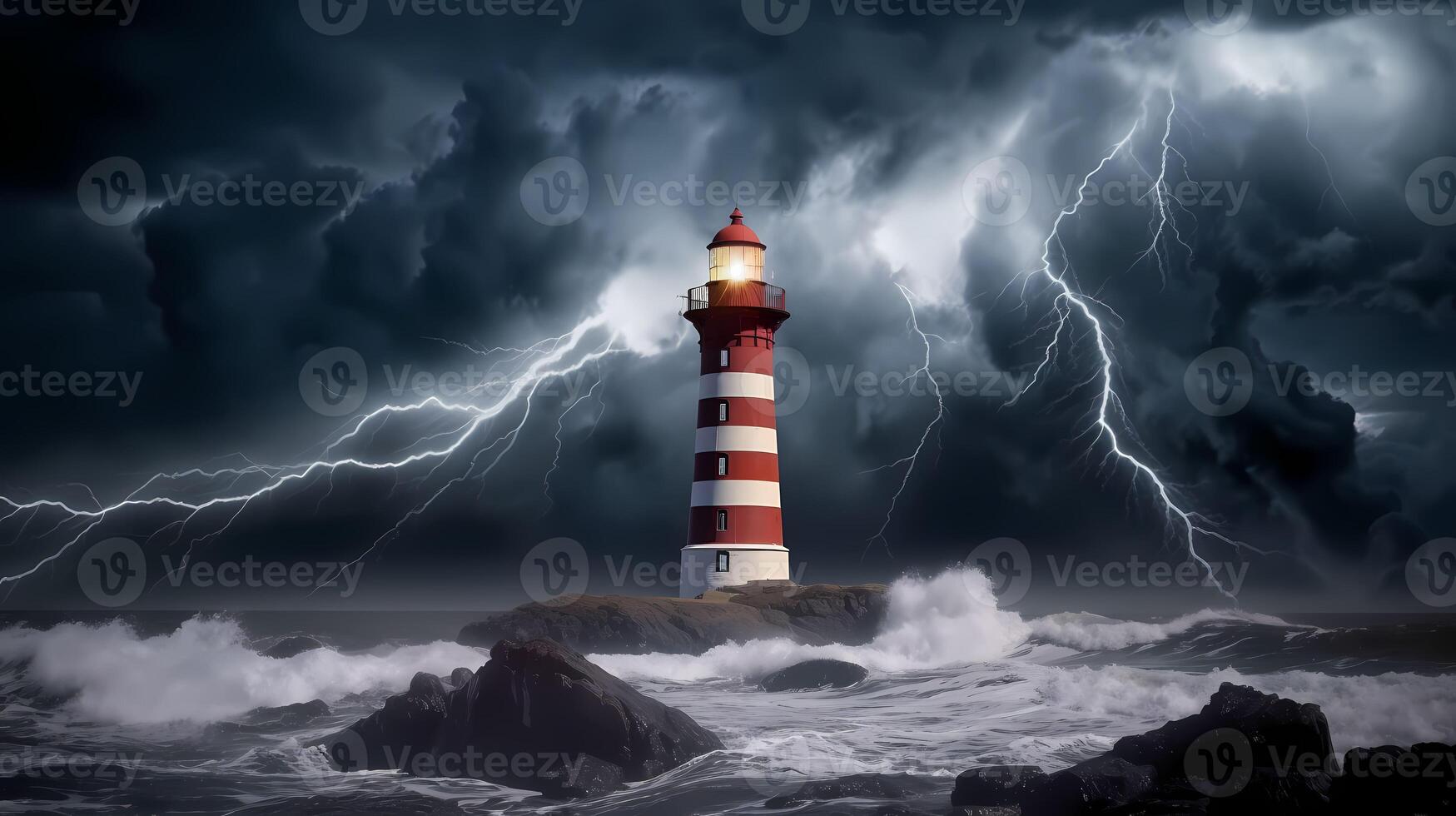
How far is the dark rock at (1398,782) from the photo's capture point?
39.1ft

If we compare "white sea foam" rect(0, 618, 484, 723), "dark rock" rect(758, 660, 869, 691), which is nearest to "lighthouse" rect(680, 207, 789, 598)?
"dark rock" rect(758, 660, 869, 691)

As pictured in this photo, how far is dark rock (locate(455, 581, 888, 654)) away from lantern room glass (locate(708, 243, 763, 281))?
A: 848 centimetres

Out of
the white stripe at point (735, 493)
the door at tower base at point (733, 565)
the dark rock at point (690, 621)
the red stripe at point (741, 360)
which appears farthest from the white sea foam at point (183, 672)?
the red stripe at point (741, 360)

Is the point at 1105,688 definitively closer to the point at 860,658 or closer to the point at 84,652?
the point at 860,658

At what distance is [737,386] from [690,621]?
6674 millimetres

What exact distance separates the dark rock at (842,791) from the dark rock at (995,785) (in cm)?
90

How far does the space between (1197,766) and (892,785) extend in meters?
3.41

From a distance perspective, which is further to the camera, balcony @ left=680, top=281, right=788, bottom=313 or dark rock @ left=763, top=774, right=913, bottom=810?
balcony @ left=680, top=281, right=788, bottom=313

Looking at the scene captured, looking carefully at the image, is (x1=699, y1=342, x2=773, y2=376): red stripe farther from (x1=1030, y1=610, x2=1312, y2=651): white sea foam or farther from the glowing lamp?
(x1=1030, y1=610, x2=1312, y2=651): white sea foam

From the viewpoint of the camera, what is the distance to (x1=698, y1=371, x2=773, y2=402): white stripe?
32.1 meters

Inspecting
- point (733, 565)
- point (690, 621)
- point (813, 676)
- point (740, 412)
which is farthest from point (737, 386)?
point (813, 676)

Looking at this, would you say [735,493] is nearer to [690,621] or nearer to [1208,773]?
[690,621]

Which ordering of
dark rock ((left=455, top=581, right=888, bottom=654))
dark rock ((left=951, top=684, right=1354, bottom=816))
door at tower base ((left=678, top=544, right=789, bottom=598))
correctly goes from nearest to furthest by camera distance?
dark rock ((left=951, top=684, right=1354, bottom=816)), dark rock ((left=455, top=581, right=888, bottom=654)), door at tower base ((left=678, top=544, right=789, bottom=598))

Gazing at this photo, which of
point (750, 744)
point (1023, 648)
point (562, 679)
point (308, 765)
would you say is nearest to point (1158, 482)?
point (1023, 648)
